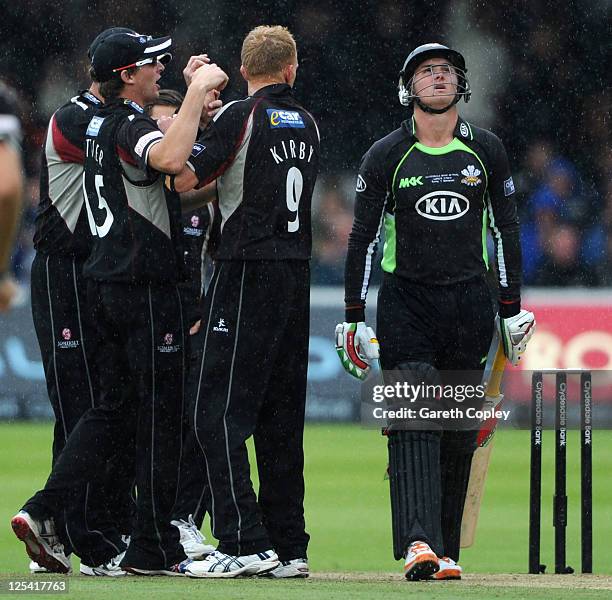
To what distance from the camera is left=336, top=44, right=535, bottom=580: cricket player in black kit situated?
221 inches

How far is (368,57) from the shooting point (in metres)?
15.4

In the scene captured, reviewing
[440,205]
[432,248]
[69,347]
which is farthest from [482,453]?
[69,347]

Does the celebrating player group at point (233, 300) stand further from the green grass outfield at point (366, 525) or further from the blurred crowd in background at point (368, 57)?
the blurred crowd in background at point (368, 57)

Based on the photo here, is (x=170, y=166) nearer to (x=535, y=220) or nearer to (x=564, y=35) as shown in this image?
(x=535, y=220)

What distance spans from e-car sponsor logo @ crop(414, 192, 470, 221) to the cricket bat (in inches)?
22.3

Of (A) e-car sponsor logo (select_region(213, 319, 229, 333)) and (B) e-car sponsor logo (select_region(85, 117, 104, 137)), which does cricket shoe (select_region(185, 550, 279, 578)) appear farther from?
(B) e-car sponsor logo (select_region(85, 117, 104, 137))

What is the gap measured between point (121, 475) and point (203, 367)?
61 centimetres

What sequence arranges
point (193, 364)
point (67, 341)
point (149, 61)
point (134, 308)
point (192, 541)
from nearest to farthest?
point (134, 308) → point (149, 61) → point (67, 341) → point (192, 541) → point (193, 364)

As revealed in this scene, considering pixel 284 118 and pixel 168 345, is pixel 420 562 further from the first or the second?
pixel 284 118

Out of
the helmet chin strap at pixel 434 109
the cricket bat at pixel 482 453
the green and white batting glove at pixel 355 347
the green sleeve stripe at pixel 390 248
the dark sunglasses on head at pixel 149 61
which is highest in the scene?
the dark sunglasses on head at pixel 149 61

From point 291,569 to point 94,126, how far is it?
1718 mm

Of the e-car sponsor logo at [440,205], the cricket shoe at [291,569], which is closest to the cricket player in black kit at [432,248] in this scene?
the e-car sponsor logo at [440,205]

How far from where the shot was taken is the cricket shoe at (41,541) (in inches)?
214

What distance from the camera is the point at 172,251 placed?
5.33 meters
